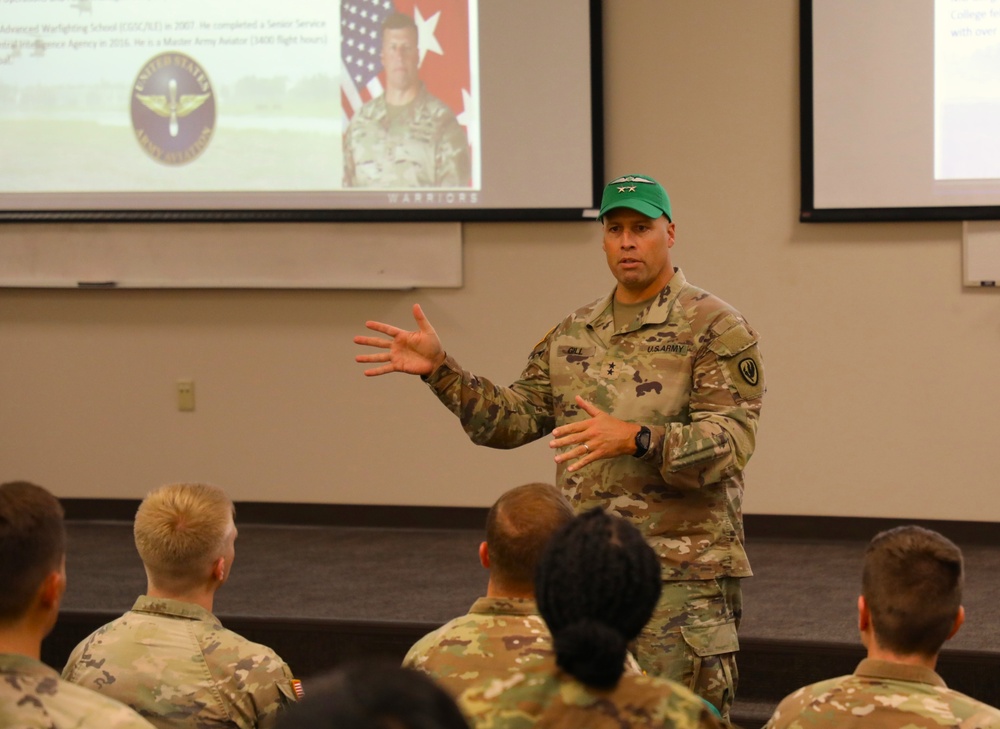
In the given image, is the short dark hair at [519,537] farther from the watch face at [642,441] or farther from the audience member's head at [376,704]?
the audience member's head at [376,704]

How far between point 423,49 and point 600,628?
366 cm

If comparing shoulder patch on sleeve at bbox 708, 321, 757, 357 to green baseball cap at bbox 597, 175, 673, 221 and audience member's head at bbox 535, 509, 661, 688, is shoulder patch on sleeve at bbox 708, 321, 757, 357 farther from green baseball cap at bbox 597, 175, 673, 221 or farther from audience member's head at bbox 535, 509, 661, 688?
audience member's head at bbox 535, 509, 661, 688

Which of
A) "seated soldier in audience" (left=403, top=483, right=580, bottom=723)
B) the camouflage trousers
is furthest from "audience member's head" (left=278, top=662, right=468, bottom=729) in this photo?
the camouflage trousers

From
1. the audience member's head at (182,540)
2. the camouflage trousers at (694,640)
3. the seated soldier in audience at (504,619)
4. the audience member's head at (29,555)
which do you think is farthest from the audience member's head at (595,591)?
the camouflage trousers at (694,640)

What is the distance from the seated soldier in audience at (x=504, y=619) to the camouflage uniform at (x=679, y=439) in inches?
20.9

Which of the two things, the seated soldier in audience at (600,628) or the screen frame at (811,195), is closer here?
the seated soldier in audience at (600,628)

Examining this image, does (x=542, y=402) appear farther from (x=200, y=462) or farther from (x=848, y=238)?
(x=200, y=462)

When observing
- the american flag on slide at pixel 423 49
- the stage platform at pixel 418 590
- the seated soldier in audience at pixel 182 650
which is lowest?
the stage platform at pixel 418 590

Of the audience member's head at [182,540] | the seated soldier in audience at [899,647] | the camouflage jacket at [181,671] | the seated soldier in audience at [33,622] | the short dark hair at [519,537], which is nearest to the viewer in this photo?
the seated soldier in audience at [33,622]

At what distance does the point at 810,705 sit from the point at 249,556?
3.17 meters

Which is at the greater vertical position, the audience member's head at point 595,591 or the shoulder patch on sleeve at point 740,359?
the shoulder patch on sleeve at point 740,359

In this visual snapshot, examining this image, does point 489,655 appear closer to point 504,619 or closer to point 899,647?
point 504,619

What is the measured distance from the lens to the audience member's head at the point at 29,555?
4.91 ft

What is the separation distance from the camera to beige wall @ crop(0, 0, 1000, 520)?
14.2 feet
